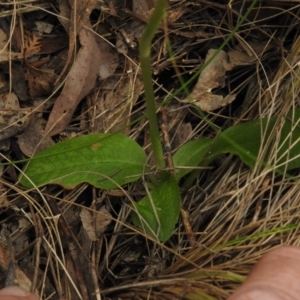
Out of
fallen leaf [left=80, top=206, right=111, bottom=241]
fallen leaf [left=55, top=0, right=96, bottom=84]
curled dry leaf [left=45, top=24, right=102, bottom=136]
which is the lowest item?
fallen leaf [left=80, top=206, right=111, bottom=241]

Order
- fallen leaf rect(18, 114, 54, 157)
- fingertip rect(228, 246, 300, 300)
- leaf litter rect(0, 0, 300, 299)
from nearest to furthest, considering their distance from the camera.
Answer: fingertip rect(228, 246, 300, 300) < leaf litter rect(0, 0, 300, 299) < fallen leaf rect(18, 114, 54, 157)

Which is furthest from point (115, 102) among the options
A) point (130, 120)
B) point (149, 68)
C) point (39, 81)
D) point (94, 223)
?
point (149, 68)

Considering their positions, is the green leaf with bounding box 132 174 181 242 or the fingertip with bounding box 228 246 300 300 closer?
the fingertip with bounding box 228 246 300 300

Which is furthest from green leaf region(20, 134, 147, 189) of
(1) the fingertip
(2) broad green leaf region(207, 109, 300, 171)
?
(1) the fingertip

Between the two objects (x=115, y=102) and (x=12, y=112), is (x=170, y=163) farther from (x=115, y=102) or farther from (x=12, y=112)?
(x=12, y=112)

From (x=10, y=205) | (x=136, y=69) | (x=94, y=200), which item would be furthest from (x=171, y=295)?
(x=136, y=69)

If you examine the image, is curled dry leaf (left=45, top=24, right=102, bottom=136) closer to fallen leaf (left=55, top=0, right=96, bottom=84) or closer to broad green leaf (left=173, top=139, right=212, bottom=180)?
fallen leaf (left=55, top=0, right=96, bottom=84)
